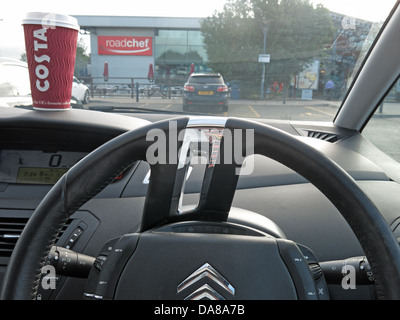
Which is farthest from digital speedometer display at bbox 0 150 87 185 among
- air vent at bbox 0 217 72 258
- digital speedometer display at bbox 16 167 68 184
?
air vent at bbox 0 217 72 258

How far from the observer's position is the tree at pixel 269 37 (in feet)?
6.89

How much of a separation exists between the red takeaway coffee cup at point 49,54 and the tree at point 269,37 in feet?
2.26

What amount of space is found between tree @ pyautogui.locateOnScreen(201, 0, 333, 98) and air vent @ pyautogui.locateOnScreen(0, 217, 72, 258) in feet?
4.06

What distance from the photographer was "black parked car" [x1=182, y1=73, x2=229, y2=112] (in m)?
2.24

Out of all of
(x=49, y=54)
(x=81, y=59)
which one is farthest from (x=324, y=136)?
(x=49, y=54)

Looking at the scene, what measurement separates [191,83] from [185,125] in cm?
149

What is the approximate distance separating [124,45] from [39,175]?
0.79 m

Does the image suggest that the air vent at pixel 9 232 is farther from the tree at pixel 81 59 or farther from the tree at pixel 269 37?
the tree at pixel 269 37

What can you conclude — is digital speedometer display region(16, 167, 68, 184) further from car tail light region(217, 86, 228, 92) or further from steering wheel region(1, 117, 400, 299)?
steering wheel region(1, 117, 400, 299)

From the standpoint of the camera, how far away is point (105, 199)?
1.81 metres

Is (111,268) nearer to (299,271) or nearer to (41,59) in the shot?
(299,271)

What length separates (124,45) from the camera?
6.87 feet

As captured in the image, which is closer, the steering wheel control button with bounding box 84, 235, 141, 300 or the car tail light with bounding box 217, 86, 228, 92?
the steering wheel control button with bounding box 84, 235, 141, 300

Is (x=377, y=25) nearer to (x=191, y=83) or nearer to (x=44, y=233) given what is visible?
(x=191, y=83)
